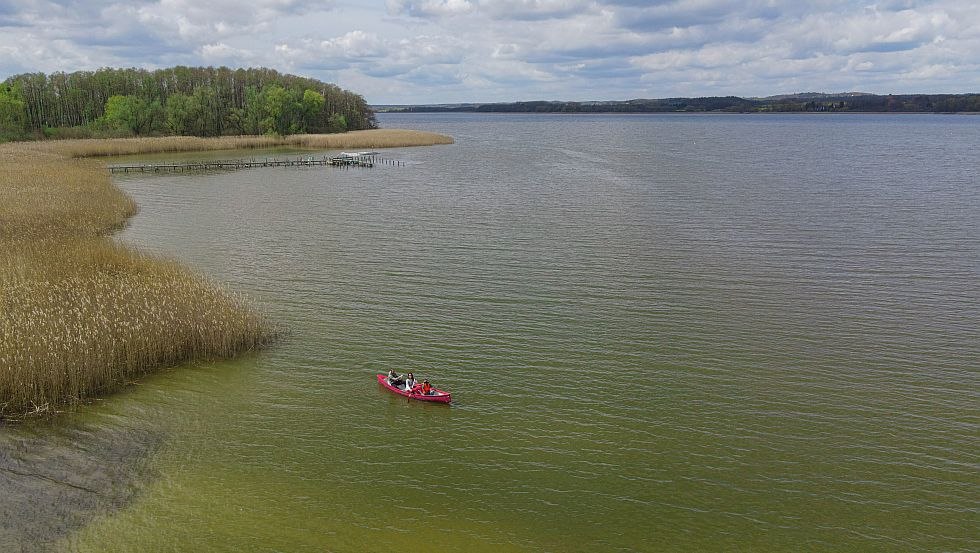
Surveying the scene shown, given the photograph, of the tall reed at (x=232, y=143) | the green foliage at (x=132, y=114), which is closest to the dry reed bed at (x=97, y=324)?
the tall reed at (x=232, y=143)

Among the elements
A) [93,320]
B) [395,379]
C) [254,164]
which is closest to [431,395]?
[395,379]

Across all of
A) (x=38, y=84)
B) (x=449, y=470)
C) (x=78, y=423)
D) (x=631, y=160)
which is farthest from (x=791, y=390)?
(x=38, y=84)

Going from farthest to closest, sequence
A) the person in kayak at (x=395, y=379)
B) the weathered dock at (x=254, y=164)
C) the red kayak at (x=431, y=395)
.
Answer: the weathered dock at (x=254, y=164)
the person in kayak at (x=395, y=379)
the red kayak at (x=431, y=395)

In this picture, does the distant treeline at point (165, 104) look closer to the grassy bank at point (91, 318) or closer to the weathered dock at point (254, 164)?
the weathered dock at point (254, 164)

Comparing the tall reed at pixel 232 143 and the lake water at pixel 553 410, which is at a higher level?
the tall reed at pixel 232 143

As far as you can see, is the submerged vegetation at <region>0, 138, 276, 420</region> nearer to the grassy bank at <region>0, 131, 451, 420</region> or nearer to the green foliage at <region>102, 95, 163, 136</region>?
the grassy bank at <region>0, 131, 451, 420</region>

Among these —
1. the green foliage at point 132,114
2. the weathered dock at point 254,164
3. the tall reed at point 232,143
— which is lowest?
the weathered dock at point 254,164
